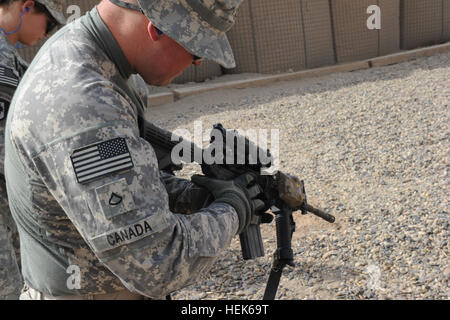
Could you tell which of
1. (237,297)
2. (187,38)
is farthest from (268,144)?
(187,38)

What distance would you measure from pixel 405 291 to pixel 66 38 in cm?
233

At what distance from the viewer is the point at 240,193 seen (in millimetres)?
1537

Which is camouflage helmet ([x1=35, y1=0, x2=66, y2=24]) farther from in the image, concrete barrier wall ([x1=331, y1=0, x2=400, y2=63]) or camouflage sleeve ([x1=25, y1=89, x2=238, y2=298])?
concrete barrier wall ([x1=331, y1=0, x2=400, y2=63])

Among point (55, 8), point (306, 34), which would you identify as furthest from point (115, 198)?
point (306, 34)

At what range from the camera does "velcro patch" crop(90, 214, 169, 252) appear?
44.8 inches

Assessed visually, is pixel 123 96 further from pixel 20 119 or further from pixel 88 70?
pixel 20 119

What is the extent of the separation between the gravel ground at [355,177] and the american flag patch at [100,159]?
6.56ft

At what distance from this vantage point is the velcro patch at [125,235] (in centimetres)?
114

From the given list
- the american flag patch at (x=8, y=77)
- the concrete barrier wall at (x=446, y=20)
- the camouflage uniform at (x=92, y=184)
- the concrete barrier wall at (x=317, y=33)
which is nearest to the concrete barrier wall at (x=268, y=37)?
the concrete barrier wall at (x=317, y=33)

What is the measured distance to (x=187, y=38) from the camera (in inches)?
53.0

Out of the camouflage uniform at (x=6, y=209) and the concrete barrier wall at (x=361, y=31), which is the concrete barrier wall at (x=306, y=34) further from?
the camouflage uniform at (x=6, y=209)

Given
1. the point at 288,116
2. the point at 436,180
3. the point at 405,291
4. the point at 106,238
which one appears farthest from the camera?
the point at 288,116

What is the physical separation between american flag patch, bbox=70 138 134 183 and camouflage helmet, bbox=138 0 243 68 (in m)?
0.35

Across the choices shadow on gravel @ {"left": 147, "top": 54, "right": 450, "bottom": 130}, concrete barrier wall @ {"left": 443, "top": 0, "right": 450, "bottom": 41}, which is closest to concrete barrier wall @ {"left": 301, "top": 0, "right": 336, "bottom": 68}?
shadow on gravel @ {"left": 147, "top": 54, "right": 450, "bottom": 130}
